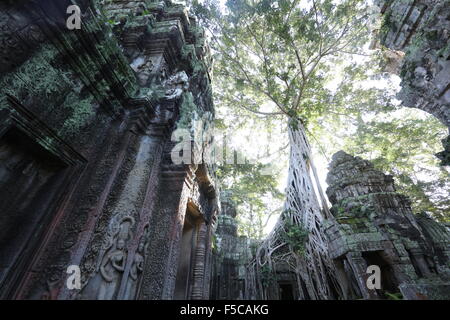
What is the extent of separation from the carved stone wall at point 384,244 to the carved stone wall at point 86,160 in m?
3.83

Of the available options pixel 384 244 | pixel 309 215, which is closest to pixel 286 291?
pixel 309 215

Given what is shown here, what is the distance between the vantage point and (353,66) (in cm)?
882

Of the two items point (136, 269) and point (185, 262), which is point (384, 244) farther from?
point (136, 269)

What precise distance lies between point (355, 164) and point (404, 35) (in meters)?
4.13

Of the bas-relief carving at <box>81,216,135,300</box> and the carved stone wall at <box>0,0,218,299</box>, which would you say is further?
the bas-relief carving at <box>81,216,135,300</box>

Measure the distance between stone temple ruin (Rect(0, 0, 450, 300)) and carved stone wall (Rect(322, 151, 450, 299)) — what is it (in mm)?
37

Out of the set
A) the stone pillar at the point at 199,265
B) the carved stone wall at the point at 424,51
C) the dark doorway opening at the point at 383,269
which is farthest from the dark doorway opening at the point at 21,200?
the dark doorway opening at the point at 383,269

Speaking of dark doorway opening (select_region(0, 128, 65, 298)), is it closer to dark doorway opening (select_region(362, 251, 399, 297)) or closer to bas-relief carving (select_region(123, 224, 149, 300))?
bas-relief carving (select_region(123, 224, 149, 300))

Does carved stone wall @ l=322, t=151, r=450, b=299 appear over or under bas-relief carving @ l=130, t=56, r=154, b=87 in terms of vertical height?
under

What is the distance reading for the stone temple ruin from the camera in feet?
5.43

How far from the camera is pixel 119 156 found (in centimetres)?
237

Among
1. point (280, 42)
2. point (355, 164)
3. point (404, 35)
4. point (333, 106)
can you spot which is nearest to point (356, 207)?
point (355, 164)

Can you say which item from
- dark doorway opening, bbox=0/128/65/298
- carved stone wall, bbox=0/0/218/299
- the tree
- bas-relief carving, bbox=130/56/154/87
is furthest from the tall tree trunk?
dark doorway opening, bbox=0/128/65/298

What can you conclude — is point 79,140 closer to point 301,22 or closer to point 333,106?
point 301,22
